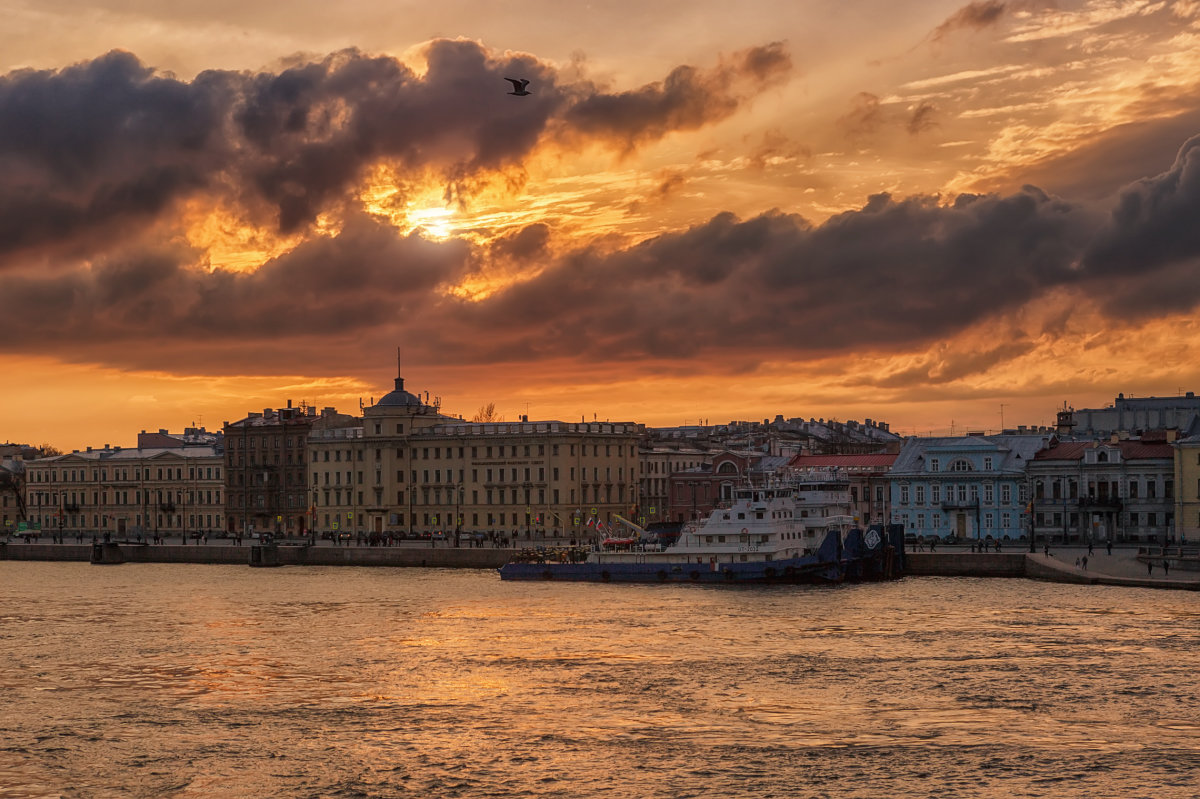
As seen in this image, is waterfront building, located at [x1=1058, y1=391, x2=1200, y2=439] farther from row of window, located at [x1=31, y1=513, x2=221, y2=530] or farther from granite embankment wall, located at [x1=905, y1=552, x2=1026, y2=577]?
row of window, located at [x1=31, y1=513, x2=221, y2=530]

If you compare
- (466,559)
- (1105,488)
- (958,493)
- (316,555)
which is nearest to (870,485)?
(958,493)

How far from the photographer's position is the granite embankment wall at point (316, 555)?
368ft

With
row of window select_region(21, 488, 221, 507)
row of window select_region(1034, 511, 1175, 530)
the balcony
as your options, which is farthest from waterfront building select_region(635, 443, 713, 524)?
row of window select_region(21, 488, 221, 507)

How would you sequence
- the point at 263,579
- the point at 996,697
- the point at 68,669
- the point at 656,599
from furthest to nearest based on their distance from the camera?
the point at 263,579 < the point at 656,599 < the point at 68,669 < the point at 996,697

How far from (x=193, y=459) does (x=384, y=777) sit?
454 ft

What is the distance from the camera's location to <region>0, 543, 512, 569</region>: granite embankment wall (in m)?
112

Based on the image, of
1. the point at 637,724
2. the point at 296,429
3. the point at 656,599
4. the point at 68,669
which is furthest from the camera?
the point at 296,429

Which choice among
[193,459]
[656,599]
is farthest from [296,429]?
[656,599]

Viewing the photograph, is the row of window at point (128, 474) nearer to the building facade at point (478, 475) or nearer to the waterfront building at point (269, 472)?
the waterfront building at point (269, 472)

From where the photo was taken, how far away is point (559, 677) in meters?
50.7

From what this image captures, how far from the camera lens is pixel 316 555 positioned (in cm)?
12044

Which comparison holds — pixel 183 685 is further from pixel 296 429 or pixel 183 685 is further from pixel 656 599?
pixel 296 429

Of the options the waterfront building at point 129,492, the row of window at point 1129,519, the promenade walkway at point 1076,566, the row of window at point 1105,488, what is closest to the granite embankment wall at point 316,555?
the waterfront building at point 129,492

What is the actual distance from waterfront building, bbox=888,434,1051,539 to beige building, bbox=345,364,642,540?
27.4m
